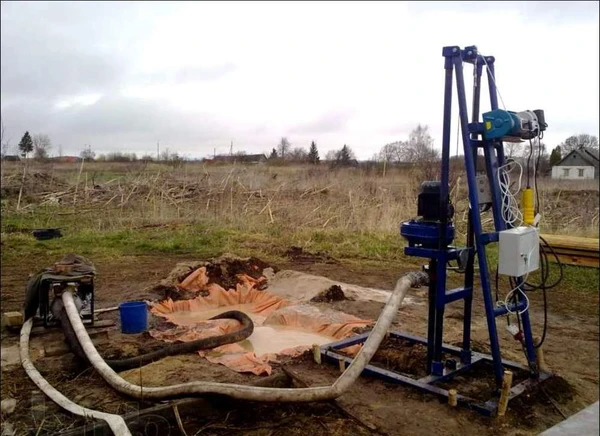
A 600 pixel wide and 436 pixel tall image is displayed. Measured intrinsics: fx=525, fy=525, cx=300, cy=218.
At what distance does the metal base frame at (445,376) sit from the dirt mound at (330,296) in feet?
5.90

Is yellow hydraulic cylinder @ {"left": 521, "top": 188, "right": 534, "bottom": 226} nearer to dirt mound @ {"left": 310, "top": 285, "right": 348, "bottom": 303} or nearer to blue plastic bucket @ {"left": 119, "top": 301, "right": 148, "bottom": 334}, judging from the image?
dirt mound @ {"left": 310, "top": 285, "right": 348, "bottom": 303}

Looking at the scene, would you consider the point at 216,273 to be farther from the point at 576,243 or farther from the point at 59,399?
the point at 576,243

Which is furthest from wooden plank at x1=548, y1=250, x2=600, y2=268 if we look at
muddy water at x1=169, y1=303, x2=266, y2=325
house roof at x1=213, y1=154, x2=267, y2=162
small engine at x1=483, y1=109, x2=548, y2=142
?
house roof at x1=213, y1=154, x2=267, y2=162

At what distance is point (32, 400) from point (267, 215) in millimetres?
9455

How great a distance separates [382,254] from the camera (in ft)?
30.2

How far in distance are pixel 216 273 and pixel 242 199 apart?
24.3 feet

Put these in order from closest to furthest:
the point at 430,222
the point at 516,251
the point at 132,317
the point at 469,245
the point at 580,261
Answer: the point at 516,251, the point at 430,222, the point at 469,245, the point at 132,317, the point at 580,261

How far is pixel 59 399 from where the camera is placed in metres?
3.22

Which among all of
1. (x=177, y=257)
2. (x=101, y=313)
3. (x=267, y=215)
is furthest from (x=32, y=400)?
(x=267, y=215)

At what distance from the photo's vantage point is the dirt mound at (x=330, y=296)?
6.33 m

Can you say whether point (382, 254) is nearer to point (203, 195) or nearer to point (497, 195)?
point (497, 195)

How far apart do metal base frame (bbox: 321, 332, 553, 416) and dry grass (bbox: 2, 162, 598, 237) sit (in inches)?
266

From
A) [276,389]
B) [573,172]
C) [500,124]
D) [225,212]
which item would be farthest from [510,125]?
[573,172]

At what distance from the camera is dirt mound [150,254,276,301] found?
21.3ft
